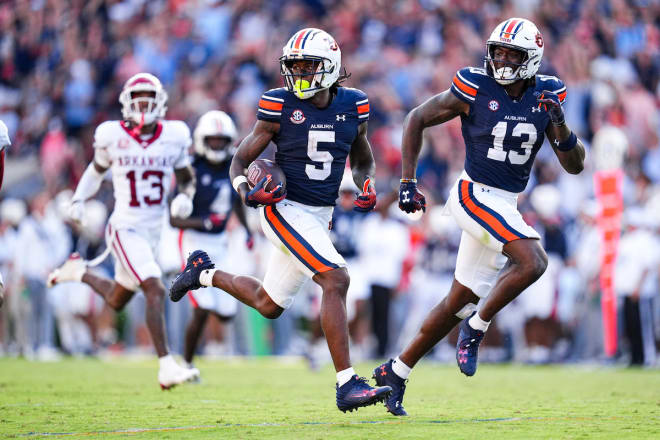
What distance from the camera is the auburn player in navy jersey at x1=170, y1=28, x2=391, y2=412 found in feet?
20.6

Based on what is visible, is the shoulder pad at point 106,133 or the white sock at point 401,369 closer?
the white sock at point 401,369

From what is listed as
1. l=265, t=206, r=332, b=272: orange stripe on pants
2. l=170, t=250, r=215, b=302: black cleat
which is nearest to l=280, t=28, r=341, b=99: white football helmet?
l=265, t=206, r=332, b=272: orange stripe on pants

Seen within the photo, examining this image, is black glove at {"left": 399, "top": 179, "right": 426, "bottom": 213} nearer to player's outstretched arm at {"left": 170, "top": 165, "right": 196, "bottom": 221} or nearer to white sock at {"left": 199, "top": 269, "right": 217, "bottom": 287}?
white sock at {"left": 199, "top": 269, "right": 217, "bottom": 287}

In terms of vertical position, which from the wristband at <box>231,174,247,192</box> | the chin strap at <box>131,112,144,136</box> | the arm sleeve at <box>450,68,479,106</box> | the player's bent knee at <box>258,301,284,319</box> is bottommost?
the player's bent knee at <box>258,301,284,319</box>

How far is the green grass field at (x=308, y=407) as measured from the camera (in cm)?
566

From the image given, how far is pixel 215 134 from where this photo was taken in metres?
9.85

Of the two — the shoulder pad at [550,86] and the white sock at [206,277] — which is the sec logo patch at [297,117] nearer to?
the white sock at [206,277]

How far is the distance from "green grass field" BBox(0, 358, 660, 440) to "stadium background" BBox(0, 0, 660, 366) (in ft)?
8.06

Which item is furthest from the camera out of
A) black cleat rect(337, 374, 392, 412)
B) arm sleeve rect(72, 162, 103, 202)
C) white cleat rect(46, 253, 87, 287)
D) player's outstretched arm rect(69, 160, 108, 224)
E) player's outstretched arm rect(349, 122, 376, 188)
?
white cleat rect(46, 253, 87, 287)

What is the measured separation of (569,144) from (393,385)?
71.2 inches

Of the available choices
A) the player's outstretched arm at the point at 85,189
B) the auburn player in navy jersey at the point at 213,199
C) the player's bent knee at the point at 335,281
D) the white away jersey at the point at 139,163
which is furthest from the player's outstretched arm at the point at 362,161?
the auburn player in navy jersey at the point at 213,199

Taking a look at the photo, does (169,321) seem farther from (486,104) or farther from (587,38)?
(486,104)

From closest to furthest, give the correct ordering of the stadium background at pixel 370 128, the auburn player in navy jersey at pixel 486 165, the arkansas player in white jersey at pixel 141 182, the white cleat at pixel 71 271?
Result: the auburn player in navy jersey at pixel 486 165, the arkansas player in white jersey at pixel 141 182, the white cleat at pixel 71 271, the stadium background at pixel 370 128

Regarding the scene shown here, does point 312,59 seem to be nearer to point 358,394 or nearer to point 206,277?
point 206,277
